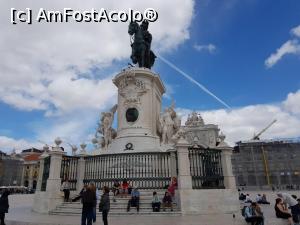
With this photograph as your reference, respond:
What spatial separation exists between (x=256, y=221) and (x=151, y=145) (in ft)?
32.1

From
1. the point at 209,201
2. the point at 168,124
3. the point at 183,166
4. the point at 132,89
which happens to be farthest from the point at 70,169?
the point at 209,201

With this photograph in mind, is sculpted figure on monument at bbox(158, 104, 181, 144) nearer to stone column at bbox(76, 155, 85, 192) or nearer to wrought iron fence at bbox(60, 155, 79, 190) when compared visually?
stone column at bbox(76, 155, 85, 192)

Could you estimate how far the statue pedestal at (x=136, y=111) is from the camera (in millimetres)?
18203

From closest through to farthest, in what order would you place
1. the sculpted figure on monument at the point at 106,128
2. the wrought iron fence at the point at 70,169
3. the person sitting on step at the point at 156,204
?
the person sitting on step at the point at 156,204 < the wrought iron fence at the point at 70,169 < the sculpted figure on monument at the point at 106,128

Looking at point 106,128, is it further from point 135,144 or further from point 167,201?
point 167,201

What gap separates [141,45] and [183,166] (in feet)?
42.0

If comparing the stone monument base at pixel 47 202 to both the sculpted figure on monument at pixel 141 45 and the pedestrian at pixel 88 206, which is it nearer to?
the pedestrian at pixel 88 206

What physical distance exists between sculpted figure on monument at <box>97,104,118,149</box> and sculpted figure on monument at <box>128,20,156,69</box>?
192 inches

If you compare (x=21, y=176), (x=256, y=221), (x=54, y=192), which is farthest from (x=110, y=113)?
(x=21, y=176)

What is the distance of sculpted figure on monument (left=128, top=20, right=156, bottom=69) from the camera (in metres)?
22.5

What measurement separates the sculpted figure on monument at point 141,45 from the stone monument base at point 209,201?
12.6m

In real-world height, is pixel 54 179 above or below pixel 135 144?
below

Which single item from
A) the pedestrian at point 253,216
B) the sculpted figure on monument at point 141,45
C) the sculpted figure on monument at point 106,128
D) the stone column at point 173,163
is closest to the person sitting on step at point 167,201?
the stone column at point 173,163

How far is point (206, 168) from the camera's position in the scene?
13672 millimetres
